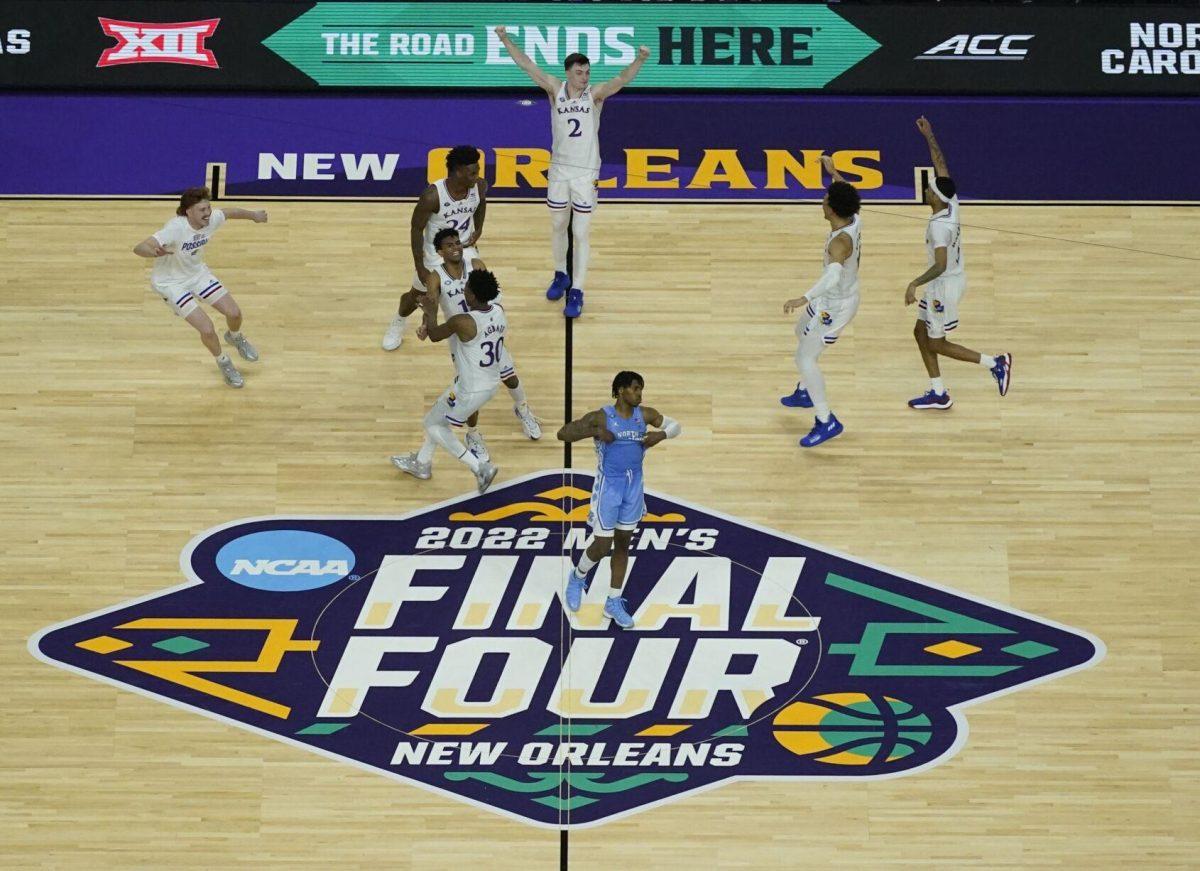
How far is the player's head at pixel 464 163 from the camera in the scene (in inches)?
472

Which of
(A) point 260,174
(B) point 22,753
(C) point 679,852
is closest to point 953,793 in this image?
(C) point 679,852

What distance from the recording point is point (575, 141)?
12750 mm

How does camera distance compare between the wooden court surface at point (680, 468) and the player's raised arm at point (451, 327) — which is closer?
the wooden court surface at point (680, 468)

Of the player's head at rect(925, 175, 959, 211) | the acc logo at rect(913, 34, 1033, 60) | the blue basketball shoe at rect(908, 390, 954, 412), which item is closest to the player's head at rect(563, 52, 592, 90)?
the player's head at rect(925, 175, 959, 211)

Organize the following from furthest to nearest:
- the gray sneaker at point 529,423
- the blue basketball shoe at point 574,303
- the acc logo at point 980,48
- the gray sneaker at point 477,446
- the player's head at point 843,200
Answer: the acc logo at point 980,48 < the blue basketball shoe at point 574,303 < the gray sneaker at point 529,423 < the gray sneaker at point 477,446 < the player's head at point 843,200

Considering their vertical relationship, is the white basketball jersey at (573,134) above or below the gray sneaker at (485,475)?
above

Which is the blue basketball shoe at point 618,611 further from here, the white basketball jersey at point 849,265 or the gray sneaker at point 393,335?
the gray sneaker at point 393,335

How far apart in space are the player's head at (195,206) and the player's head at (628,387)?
3.25 m

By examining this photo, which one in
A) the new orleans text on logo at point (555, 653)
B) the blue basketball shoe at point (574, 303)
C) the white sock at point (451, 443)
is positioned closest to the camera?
the new orleans text on logo at point (555, 653)

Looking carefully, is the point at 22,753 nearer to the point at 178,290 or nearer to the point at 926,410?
the point at 178,290

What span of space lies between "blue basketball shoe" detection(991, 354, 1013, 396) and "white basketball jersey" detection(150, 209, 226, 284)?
541cm

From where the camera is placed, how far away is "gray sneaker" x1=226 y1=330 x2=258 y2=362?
41.8 ft

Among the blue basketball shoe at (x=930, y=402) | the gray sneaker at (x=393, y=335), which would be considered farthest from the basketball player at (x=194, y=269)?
the blue basketball shoe at (x=930, y=402)

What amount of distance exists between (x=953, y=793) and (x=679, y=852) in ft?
5.62
